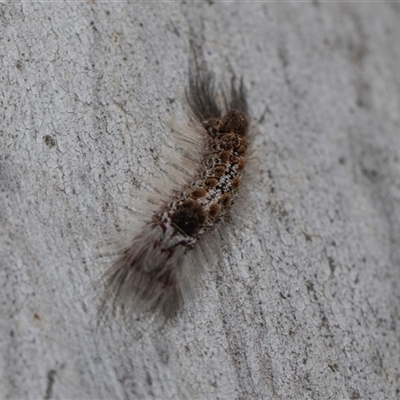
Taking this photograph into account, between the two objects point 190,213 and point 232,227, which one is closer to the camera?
point 190,213

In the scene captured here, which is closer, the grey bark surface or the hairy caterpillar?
the grey bark surface

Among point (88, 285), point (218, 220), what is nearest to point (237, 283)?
point (218, 220)

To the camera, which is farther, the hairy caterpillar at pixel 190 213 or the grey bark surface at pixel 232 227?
the hairy caterpillar at pixel 190 213

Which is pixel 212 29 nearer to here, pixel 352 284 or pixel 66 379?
pixel 352 284
